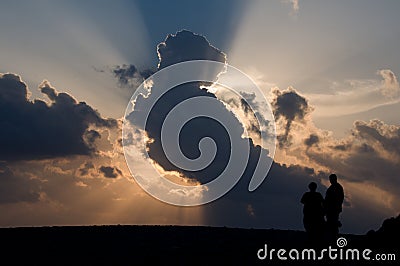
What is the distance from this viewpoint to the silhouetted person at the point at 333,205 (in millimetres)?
24000

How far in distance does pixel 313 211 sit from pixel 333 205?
131cm

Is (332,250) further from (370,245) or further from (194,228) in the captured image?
(194,228)

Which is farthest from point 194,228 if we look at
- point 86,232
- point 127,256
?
point 127,256

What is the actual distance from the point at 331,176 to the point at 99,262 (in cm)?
1104

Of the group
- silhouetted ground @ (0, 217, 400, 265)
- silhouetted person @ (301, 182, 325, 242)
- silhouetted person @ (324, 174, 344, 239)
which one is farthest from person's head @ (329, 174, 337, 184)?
silhouetted ground @ (0, 217, 400, 265)

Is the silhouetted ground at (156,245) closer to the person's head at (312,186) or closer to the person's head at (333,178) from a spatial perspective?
the person's head at (312,186)

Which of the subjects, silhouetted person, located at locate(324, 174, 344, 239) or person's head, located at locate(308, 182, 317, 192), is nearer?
person's head, located at locate(308, 182, 317, 192)

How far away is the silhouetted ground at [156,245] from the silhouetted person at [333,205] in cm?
103

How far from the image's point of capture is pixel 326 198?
79.1ft

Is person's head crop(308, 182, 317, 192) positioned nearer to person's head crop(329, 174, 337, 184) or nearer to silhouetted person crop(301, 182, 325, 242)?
silhouetted person crop(301, 182, 325, 242)

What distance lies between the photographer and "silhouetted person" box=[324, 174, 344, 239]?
78.7ft

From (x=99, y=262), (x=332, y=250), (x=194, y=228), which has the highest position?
(x=194, y=228)

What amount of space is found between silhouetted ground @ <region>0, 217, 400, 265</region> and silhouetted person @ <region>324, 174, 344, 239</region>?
103cm

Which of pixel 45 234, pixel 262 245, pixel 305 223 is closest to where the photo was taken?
pixel 305 223
